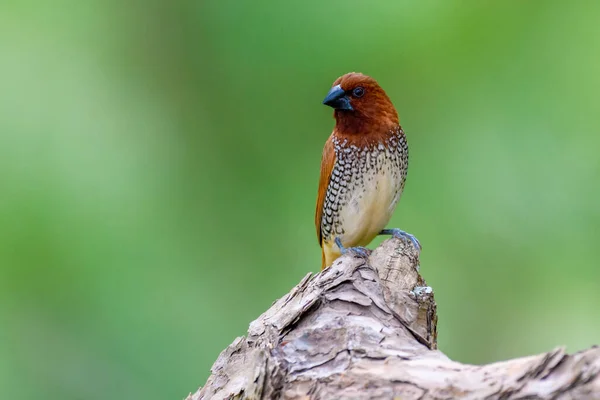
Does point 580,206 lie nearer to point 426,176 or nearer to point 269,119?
point 426,176

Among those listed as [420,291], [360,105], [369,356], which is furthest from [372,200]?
[369,356]

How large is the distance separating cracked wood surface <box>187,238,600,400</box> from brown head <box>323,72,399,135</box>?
2.40ft

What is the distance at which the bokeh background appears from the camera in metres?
4.12

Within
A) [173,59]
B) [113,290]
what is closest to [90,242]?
[113,290]

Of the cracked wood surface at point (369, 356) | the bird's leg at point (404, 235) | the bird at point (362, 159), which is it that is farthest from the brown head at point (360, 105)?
the cracked wood surface at point (369, 356)

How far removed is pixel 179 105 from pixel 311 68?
956 millimetres

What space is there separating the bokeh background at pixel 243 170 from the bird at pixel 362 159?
92 cm

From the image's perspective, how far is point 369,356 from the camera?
85.2 inches

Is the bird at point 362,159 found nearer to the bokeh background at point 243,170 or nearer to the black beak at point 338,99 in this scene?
the black beak at point 338,99

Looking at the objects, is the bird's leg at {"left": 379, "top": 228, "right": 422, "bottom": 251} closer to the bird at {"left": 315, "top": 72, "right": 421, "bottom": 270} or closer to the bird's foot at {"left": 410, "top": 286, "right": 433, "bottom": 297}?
the bird at {"left": 315, "top": 72, "right": 421, "bottom": 270}

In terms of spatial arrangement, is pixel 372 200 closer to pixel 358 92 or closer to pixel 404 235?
pixel 404 235

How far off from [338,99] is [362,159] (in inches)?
13.0

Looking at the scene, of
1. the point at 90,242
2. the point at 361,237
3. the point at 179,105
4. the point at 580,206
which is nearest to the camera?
the point at 361,237

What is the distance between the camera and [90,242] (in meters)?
4.30
